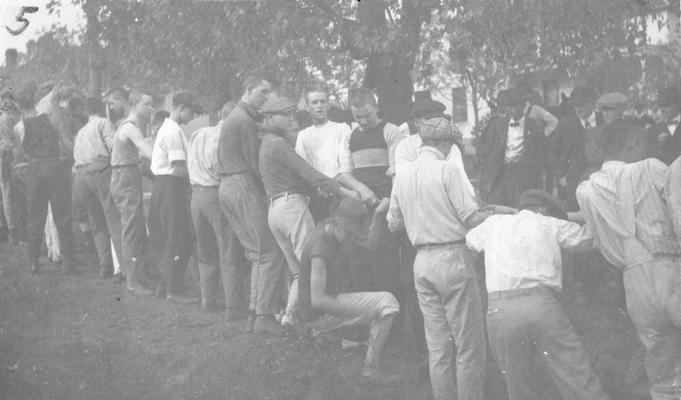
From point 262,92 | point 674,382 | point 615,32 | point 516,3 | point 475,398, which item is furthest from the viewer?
point 615,32

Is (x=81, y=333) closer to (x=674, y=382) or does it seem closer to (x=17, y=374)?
(x=17, y=374)

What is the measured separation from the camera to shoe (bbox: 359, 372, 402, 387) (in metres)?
6.57

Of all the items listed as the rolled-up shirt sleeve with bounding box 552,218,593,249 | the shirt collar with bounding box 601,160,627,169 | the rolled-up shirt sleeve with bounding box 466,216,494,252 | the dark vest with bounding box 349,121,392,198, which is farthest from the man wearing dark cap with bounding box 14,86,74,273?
the shirt collar with bounding box 601,160,627,169

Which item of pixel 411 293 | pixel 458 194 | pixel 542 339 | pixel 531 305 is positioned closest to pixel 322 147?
pixel 411 293

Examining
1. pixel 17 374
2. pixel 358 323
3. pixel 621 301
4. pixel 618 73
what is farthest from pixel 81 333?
pixel 618 73

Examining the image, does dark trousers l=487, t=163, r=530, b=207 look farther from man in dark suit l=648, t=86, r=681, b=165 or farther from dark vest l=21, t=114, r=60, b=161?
dark vest l=21, t=114, r=60, b=161

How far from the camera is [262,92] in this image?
7566 millimetres

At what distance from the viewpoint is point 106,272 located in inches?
359

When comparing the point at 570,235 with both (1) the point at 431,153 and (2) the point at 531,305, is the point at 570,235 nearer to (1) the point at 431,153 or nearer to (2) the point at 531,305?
(2) the point at 531,305

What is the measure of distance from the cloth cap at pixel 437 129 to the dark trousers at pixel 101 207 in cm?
387

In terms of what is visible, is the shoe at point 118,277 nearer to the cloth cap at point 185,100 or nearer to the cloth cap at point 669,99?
the cloth cap at point 185,100

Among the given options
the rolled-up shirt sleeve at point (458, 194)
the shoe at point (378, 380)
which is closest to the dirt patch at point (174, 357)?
the shoe at point (378, 380)

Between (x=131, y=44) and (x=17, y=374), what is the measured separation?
448cm

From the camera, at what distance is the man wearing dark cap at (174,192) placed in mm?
Answer: 8391
